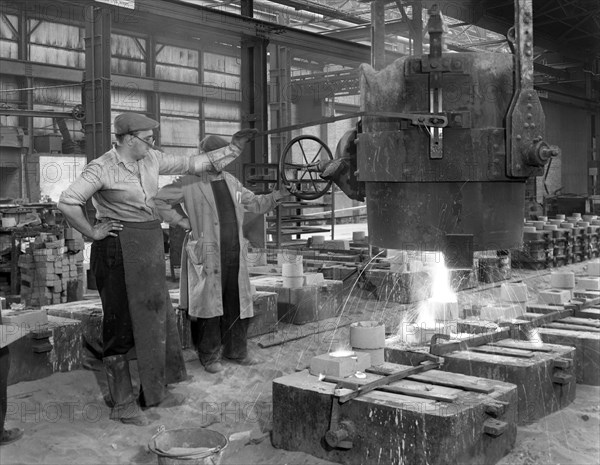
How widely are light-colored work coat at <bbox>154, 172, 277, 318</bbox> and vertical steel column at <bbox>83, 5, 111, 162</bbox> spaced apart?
400cm

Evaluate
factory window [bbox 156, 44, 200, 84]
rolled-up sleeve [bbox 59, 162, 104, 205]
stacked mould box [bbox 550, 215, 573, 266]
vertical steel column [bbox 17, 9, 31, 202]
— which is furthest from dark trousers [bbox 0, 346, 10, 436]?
factory window [bbox 156, 44, 200, 84]

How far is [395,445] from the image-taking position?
289cm

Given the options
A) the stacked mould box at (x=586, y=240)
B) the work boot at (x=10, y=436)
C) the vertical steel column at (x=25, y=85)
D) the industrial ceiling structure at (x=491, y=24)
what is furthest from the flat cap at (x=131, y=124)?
the vertical steel column at (x=25, y=85)

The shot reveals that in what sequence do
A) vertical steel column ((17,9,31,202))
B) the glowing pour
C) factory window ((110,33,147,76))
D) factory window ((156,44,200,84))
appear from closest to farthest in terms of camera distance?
the glowing pour → vertical steel column ((17,9,31,202)) → factory window ((110,33,147,76)) → factory window ((156,44,200,84))

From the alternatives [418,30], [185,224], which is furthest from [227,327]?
[418,30]

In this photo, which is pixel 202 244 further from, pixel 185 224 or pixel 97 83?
pixel 97 83

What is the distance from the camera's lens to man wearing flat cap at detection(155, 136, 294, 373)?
4.57 m

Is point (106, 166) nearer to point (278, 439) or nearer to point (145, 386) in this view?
point (145, 386)

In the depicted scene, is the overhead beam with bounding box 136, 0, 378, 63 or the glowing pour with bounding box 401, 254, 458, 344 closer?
the glowing pour with bounding box 401, 254, 458, 344

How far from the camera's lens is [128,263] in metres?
3.64

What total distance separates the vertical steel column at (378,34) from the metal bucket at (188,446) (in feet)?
6.89

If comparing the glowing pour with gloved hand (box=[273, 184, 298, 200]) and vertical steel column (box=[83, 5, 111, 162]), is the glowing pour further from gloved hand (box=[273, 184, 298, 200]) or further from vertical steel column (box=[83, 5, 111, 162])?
vertical steel column (box=[83, 5, 111, 162])

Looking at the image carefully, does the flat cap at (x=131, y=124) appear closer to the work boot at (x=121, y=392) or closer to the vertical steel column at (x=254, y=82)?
the work boot at (x=121, y=392)

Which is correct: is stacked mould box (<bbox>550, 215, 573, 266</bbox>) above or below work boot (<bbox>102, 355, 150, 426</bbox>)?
above
